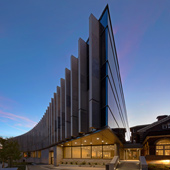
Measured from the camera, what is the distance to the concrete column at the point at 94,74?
72.7 feet

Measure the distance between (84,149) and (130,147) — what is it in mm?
17339

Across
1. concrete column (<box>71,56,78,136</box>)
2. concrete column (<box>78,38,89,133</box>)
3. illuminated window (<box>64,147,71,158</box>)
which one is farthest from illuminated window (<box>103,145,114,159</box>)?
concrete column (<box>78,38,89,133</box>)

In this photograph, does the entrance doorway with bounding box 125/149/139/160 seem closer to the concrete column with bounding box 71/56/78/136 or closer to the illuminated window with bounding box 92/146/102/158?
the illuminated window with bounding box 92/146/102/158

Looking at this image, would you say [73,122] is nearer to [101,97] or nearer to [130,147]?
[101,97]

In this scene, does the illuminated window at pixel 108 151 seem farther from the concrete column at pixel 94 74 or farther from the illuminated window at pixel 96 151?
Answer: the concrete column at pixel 94 74

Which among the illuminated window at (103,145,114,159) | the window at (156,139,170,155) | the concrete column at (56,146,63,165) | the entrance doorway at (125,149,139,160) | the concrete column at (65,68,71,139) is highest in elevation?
the concrete column at (65,68,71,139)

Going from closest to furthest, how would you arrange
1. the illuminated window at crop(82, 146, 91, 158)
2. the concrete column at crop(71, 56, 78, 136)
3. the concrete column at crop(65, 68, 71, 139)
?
the concrete column at crop(71, 56, 78, 136) → the concrete column at crop(65, 68, 71, 139) → the illuminated window at crop(82, 146, 91, 158)

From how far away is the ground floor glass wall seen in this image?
3527 cm

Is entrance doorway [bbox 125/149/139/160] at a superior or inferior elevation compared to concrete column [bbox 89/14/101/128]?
inferior

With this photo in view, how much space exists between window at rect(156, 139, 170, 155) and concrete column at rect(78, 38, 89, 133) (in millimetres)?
10788

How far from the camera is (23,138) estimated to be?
110 metres

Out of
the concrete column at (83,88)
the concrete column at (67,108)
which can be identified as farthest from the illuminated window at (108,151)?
the concrete column at (83,88)

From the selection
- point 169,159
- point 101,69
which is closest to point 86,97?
point 101,69

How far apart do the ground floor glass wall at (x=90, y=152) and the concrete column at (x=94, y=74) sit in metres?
14.8
